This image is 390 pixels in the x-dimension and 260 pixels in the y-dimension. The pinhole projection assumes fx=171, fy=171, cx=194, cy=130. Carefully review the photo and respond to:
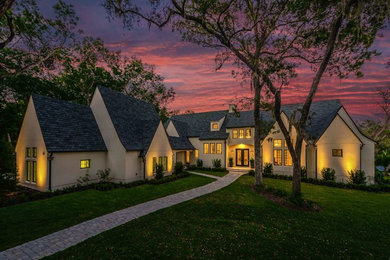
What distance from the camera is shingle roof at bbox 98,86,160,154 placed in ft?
54.4

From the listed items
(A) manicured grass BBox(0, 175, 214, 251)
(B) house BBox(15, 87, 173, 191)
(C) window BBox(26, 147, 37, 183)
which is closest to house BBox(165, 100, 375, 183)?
(B) house BBox(15, 87, 173, 191)

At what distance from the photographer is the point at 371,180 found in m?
16.5

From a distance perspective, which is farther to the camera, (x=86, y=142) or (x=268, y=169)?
(x=268, y=169)

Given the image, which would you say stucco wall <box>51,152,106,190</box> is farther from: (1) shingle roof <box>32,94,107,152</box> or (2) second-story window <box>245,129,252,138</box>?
(2) second-story window <box>245,129,252,138</box>

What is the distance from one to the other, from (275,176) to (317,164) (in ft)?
14.4

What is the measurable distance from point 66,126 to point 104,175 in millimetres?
5386

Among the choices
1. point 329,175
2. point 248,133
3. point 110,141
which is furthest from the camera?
point 248,133

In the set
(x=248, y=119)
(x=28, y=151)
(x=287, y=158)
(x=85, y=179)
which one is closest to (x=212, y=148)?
(x=248, y=119)

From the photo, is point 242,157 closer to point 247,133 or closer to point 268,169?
point 247,133

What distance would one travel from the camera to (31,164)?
14.0 m

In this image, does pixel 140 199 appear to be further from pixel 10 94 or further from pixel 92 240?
pixel 10 94

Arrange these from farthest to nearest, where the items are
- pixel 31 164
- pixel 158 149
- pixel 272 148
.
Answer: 1. pixel 272 148
2. pixel 158 149
3. pixel 31 164

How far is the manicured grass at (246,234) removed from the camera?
5.66 metres

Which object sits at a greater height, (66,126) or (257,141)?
(66,126)
